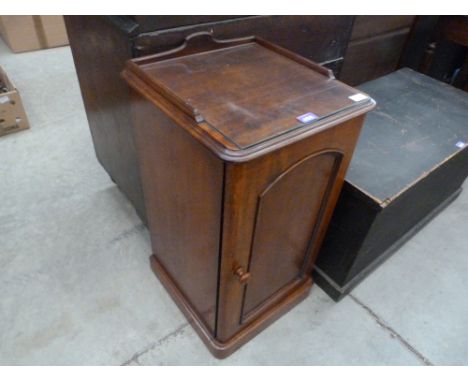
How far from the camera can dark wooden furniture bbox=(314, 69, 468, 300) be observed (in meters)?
1.11

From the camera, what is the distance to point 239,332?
116 centimetres

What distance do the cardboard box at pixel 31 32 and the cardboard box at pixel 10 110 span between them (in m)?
1.02

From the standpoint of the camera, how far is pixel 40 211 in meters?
1.63

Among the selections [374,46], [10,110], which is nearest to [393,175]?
[374,46]

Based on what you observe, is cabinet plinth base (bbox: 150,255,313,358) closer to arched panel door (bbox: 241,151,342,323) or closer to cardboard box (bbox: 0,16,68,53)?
arched panel door (bbox: 241,151,342,323)

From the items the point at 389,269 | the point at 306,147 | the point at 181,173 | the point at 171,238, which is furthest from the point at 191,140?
the point at 389,269

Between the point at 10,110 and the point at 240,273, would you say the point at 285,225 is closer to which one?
the point at 240,273

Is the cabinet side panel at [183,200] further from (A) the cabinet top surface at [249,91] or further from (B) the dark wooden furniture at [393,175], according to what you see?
(B) the dark wooden furniture at [393,175]

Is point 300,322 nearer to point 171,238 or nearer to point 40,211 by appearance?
point 171,238

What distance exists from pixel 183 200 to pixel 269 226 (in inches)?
8.7

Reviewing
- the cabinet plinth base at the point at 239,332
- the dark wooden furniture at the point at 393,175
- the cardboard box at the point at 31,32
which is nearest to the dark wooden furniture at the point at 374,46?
the dark wooden furniture at the point at 393,175

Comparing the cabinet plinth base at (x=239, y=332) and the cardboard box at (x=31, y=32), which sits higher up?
the cardboard box at (x=31, y=32)

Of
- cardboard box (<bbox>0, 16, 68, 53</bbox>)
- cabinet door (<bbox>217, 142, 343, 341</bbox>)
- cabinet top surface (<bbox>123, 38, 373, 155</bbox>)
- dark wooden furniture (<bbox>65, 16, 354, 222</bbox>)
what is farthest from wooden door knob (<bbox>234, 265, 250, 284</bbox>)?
cardboard box (<bbox>0, 16, 68, 53</bbox>)

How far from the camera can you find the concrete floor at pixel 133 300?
1.19m
